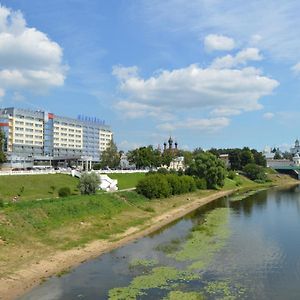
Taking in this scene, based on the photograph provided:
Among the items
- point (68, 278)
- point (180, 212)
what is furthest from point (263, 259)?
point (180, 212)

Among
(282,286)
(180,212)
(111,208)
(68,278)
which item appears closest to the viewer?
(282,286)

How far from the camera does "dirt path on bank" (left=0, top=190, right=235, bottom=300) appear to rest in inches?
1047

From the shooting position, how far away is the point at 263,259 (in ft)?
111

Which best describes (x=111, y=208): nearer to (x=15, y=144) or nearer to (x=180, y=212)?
(x=180, y=212)

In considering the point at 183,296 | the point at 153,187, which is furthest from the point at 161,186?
the point at 183,296

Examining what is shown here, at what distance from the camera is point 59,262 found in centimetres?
3291

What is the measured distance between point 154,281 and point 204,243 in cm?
1396

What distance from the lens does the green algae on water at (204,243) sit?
112 feet

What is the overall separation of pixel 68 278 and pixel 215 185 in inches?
3405

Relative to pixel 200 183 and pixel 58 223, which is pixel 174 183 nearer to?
pixel 200 183

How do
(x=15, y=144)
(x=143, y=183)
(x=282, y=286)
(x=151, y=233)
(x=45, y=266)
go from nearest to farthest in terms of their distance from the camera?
(x=282, y=286) → (x=45, y=266) → (x=151, y=233) → (x=143, y=183) → (x=15, y=144)

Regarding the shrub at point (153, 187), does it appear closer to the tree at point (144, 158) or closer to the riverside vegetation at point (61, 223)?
the riverside vegetation at point (61, 223)

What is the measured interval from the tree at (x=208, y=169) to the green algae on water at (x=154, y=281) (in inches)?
3127

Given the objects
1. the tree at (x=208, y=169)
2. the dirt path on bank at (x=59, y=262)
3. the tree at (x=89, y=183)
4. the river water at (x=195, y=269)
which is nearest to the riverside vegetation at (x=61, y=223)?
the dirt path on bank at (x=59, y=262)
